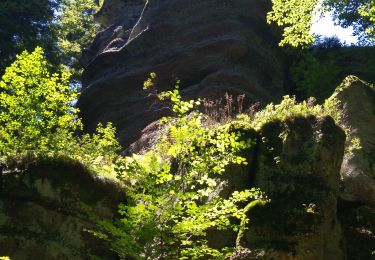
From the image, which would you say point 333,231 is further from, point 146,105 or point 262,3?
point 262,3

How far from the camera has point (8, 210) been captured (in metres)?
7.84

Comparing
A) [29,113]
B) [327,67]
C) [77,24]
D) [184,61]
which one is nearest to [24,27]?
[184,61]

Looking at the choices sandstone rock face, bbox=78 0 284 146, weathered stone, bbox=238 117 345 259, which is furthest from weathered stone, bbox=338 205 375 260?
sandstone rock face, bbox=78 0 284 146

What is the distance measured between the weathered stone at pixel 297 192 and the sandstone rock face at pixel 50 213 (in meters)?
2.73

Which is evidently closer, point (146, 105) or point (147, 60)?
point (146, 105)

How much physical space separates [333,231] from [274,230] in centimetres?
120

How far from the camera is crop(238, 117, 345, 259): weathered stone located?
723 centimetres

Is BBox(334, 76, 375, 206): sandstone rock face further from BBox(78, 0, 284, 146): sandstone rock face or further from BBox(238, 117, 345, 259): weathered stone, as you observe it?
BBox(78, 0, 284, 146): sandstone rock face

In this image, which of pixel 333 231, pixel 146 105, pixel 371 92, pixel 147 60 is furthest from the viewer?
pixel 147 60

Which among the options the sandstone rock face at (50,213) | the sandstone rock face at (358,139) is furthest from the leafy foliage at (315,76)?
the sandstone rock face at (50,213)

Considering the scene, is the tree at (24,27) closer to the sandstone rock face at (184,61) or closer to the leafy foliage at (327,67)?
the sandstone rock face at (184,61)

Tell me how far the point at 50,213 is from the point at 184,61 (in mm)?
12634

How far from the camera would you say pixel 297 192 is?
7.76 m

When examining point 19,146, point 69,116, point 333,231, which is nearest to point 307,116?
point 333,231
